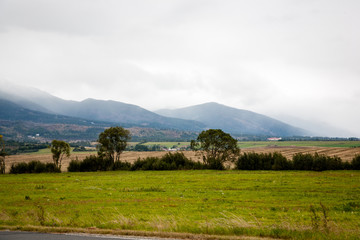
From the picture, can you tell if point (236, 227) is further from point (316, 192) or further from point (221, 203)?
point (316, 192)

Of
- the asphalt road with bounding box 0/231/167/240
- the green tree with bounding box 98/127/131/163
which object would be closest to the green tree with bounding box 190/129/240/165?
the green tree with bounding box 98/127/131/163

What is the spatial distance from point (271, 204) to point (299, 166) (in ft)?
135

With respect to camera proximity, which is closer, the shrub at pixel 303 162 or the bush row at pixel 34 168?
the shrub at pixel 303 162

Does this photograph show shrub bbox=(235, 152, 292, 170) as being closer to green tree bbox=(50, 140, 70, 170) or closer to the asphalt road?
green tree bbox=(50, 140, 70, 170)

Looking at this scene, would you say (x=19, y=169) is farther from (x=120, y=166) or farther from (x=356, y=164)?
(x=356, y=164)

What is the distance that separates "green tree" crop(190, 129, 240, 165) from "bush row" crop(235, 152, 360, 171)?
3344 millimetres

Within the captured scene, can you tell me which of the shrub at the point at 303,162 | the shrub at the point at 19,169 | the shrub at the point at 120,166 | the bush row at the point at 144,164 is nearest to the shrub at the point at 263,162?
the shrub at the point at 303,162

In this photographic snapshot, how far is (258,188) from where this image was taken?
3200cm

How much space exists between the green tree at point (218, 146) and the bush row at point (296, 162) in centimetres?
334

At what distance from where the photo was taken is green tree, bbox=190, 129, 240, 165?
6712cm

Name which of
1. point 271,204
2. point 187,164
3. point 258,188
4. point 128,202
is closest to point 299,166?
point 187,164

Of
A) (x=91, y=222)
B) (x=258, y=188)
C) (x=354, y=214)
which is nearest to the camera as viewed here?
(x=91, y=222)

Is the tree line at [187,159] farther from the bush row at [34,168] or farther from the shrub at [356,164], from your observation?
the shrub at [356,164]

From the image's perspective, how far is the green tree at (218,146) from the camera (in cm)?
6712
